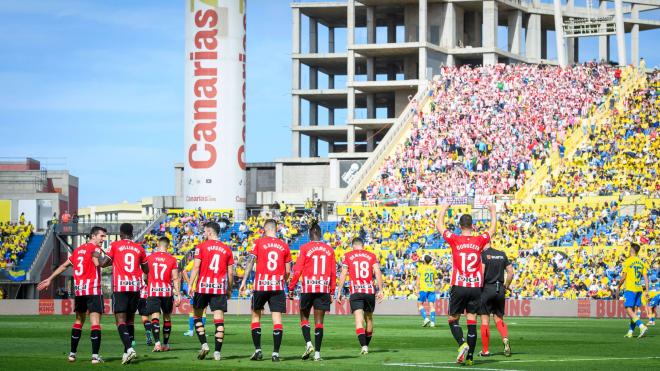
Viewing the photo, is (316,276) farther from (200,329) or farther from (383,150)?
(383,150)

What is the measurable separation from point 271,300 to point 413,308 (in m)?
31.3

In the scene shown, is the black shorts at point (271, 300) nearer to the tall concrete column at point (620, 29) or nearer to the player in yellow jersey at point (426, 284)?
the player in yellow jersey at point (426, 284)

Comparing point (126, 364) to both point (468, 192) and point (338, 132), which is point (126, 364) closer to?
point (468, 192)

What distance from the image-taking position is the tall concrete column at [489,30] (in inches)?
3627

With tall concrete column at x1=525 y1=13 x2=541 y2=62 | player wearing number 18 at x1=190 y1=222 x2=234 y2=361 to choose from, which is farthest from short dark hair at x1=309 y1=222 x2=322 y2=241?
tall concrete column at x1=525 y1=13 x2=541 y2=62

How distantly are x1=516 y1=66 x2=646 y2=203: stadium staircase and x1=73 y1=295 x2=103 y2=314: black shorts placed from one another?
43.4 m

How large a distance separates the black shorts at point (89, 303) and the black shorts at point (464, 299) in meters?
6.29

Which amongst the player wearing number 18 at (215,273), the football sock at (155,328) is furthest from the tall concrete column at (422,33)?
the player wearing number 18 at (215,273)

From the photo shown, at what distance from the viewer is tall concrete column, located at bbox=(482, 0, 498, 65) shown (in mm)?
92125

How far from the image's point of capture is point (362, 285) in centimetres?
2431

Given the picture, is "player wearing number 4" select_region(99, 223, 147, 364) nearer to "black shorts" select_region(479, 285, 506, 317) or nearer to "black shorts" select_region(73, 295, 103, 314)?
"black shorts" select_region(73, 295, 103, 314)

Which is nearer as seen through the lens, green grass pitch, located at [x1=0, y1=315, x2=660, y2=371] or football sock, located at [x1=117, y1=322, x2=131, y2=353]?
green grass pitch, located at [x1=0, y1=315, x2=660, y2=371]

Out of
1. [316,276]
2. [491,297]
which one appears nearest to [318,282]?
[316,276]

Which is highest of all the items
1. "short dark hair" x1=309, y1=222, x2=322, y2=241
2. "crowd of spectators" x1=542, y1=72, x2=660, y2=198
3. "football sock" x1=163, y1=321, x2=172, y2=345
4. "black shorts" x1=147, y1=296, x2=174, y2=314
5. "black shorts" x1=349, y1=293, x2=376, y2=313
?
"crowd of spectators" x1=542, y1=72, x2=660, y2=198
